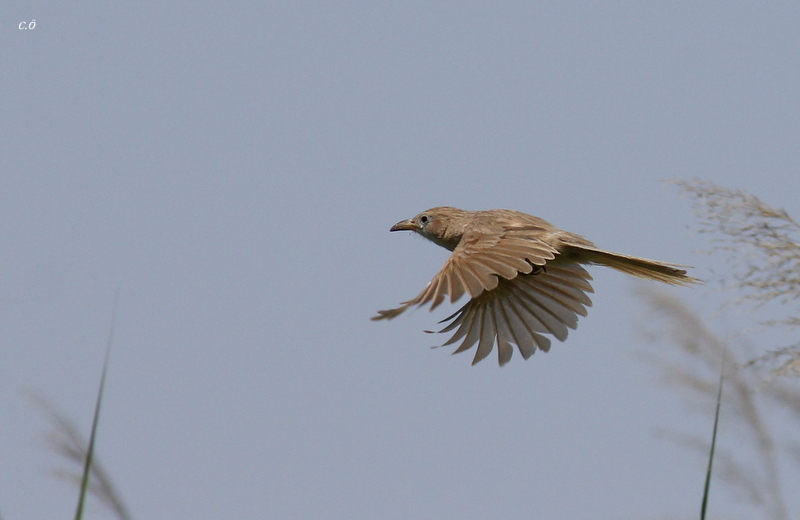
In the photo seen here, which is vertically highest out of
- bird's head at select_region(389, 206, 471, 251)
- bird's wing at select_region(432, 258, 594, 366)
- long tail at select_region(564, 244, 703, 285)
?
bird's head at select_region(389, 206, 471, 251)

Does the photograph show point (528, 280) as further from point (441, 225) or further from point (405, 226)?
point (405, 226)

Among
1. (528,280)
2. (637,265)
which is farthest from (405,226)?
(637,265)

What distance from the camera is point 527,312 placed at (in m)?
4.04

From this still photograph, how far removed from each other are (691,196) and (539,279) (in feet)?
4.17

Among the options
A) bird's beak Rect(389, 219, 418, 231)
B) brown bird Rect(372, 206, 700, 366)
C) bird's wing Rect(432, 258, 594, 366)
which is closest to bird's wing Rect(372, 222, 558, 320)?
brown bird Rect(372, 206, 700, 366)

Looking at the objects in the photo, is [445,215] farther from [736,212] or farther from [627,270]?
[736,212]

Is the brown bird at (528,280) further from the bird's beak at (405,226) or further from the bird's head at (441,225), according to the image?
the bird's beak at (405,226)

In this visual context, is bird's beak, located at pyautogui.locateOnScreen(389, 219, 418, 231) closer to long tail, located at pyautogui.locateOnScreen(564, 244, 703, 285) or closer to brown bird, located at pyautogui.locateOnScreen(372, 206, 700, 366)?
brown bird, located at pyautogui.locateOnScreen(372, 206, 700, 366)

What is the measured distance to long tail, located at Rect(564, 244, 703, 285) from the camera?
374cm

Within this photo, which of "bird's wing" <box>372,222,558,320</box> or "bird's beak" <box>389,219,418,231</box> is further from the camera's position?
"bird's beak" <box>389,219,418,231</box>

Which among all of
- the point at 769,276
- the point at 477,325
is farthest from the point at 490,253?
the point at 769,276

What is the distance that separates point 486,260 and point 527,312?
702mm

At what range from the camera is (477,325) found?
12.9 feet

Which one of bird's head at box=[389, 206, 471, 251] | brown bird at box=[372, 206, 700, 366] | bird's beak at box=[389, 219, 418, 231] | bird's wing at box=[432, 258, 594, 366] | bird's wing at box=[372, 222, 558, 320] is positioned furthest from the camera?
bird's beak at box=[389, 219, 418, 231]
